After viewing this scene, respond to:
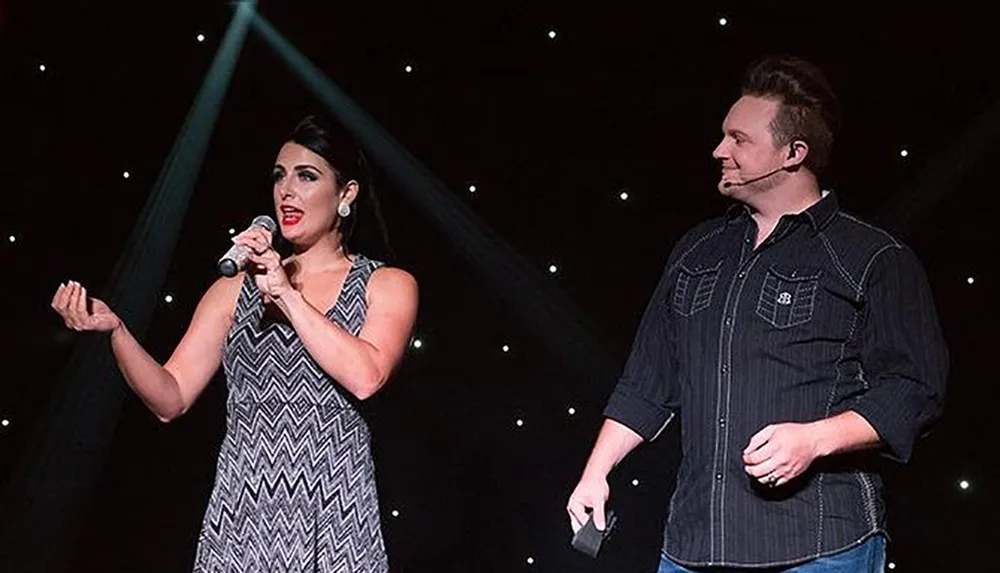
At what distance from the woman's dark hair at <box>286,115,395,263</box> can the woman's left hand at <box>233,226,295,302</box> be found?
0.28m

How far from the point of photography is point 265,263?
7.36ft

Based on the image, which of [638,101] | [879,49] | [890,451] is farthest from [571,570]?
[890,451]

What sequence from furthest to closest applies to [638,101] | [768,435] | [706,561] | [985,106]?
[638,101], [985,106], [706,561], [768,435]

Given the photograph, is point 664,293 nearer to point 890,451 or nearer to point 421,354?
point 890,451

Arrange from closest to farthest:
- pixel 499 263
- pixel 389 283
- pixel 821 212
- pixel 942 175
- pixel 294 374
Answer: pixel 821 212, pixel 294 374, pixel 389 283, pixel 942 175, pixel 499 263

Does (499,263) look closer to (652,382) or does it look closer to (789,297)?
(652,382)

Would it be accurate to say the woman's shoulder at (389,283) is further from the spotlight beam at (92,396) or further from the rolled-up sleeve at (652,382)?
the spotlight beam at (92,396)

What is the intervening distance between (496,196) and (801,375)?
141 centimetres

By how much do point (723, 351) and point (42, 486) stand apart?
6.25 ft

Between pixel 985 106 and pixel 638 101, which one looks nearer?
pixel 985 106

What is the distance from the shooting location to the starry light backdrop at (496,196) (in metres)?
3.08

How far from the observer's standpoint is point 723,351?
2.06 metres

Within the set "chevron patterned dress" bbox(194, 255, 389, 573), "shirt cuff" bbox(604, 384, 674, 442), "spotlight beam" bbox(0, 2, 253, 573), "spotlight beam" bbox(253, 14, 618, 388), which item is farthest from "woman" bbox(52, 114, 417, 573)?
"spotlight beam" bbox(0, 2, 253, 573)

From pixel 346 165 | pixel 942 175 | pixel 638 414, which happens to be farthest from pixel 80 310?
pixel 942 175
